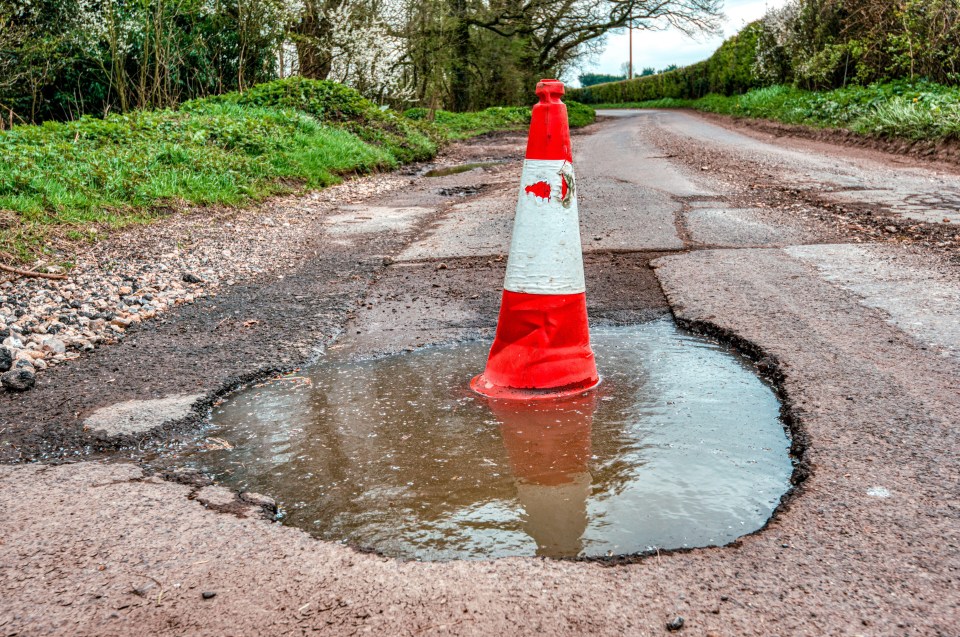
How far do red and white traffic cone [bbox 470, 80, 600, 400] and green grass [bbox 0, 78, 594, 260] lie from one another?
12.2ft

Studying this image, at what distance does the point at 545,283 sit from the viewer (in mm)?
3312

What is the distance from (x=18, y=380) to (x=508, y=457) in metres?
2.11

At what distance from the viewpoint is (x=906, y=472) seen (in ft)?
7.41

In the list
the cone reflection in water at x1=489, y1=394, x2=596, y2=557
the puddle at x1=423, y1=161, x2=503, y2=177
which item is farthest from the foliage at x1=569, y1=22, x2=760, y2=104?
the cone reflection in water at x1=489, y1=394, x2=596, y2=557

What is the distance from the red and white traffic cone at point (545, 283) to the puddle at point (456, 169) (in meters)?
9.09

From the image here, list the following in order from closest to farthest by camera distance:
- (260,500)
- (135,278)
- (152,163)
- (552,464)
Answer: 1. (260,500)
2. (552,464)
3. (135,278)
4. (152,163)

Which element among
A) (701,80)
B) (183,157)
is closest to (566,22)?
(701,80)

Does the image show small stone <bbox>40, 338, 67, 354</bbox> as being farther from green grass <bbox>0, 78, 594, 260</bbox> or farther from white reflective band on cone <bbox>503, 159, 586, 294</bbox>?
white reflective band on cone <bbox>503, 159, 586, 294</bbox>

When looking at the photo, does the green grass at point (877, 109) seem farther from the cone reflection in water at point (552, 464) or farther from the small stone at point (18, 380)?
the small stone at point (18, 380)

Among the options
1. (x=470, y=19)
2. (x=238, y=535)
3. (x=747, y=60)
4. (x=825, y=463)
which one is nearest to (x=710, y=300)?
(x=825, y=463)

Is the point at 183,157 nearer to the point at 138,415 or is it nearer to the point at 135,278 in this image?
the point at 135,278

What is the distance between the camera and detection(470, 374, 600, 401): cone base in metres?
3.14

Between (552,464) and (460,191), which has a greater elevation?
(460,191)

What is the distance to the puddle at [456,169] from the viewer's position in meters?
12.5
